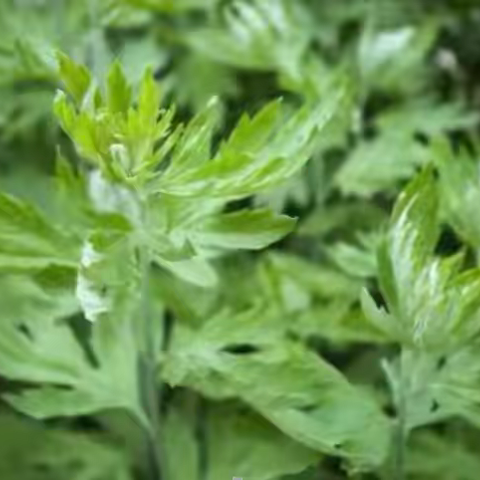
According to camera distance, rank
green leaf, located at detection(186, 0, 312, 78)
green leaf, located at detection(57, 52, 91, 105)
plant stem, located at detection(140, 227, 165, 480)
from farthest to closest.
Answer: green leaf, located at detection(186, 0, 312, 78), plant stem, located at detection(140, 227, 165, 480), green leaf, located at detection(57, 52, 91, 105)

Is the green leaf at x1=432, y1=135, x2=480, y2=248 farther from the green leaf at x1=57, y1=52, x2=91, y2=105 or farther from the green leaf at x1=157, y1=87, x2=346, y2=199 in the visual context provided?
the green leaf at x1=57, y1=52, x2=91, y2=105

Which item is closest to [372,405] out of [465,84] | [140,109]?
[140,109]

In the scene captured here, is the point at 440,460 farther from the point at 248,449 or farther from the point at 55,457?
the point at 55,457

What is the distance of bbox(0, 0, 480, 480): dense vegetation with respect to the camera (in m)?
0.61

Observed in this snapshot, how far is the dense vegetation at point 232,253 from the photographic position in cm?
61

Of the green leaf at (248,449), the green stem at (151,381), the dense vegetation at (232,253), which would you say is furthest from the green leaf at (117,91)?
the green leaf at (248,449)

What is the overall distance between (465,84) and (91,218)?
496 mm

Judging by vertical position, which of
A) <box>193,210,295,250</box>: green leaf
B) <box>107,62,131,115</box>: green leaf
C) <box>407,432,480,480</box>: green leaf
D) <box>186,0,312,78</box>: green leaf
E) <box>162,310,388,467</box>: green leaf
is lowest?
<box>407,432,480,480</box>: green leaf

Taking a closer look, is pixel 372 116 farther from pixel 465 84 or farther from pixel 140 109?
pixel 140 109

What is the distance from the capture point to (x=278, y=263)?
799 millimetres

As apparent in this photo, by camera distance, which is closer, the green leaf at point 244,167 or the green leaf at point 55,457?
the green leaf at point 244,167

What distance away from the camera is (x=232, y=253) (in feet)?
2.82

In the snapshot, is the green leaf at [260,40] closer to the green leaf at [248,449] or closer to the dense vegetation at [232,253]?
the dense vegetation at [232,253]

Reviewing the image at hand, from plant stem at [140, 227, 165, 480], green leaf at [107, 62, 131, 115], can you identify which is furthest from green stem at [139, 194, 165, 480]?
green leaf at [107, 62, 131, 115]
